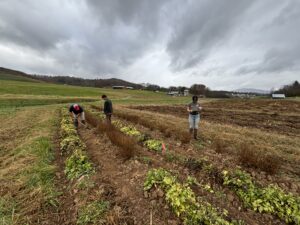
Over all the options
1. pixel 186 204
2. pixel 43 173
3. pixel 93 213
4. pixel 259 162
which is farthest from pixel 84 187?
pixel 259 162

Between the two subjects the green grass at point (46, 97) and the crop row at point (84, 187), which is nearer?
the crop row at point (84, 187)

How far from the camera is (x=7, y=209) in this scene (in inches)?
144

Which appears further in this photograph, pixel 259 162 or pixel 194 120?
pixel 194 120

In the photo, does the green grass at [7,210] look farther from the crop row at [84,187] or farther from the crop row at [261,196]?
the crop row at [261,196]

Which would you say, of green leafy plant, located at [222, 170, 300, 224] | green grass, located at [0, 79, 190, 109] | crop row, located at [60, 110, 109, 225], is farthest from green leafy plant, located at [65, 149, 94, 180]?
green grass, located at [0, 79, 190, 109]

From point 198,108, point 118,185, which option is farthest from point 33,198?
point 198,108

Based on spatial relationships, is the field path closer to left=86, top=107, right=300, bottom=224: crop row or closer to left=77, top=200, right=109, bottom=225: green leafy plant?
left=77, top=200, right=109, bottom=225: green leafy plant

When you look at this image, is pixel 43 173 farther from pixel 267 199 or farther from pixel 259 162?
pixel 259 162

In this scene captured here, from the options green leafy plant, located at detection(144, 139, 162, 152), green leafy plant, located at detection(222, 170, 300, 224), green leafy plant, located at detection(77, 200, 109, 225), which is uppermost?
green leafy plant, located at detection(222, 170, 300, 224)

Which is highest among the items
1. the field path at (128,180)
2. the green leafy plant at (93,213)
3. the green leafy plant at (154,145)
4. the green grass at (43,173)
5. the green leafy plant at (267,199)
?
the green leafy plant at (267,199)

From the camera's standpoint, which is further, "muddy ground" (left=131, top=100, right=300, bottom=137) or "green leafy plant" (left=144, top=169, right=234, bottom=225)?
"muddy ground" (left=131, top=100, right=300, bottom=137)

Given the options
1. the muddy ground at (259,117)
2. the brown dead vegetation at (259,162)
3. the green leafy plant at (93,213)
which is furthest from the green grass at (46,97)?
the brown dead vegetation at (259,162)

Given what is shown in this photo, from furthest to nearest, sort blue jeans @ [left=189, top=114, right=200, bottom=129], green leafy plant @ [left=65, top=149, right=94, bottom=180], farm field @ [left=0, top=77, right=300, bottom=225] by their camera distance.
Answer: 1. blue jeans @ [left=189, top=114, right=200, bottom=129]
2. green leafy plant @ [left=65, top=149, right=94, bottom=180]
3. farm field @ [left=0, top=77, right=300, bottom=225]

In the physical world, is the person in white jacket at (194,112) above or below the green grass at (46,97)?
above
